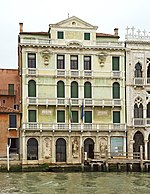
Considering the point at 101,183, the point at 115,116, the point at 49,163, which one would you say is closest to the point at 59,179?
the point at 101,183

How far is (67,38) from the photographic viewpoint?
43906 millimetres

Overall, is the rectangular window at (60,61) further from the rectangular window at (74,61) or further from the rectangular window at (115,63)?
the rectangular window at (115,63)

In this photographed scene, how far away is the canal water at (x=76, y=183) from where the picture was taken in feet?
90.6

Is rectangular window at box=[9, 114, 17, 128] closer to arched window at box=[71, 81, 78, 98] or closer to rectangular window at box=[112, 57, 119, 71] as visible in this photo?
arched window at box=[71, 81, 78, 98]

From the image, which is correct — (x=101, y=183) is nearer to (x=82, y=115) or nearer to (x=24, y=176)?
(x=24, y=176)

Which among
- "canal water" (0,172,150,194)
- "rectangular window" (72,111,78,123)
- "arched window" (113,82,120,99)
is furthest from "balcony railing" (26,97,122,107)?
"canal water" (0,172,150,194)

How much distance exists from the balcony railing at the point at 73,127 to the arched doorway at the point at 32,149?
3.87 ft

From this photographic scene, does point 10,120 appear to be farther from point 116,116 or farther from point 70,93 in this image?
point 116,116

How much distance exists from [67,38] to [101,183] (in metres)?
16.8

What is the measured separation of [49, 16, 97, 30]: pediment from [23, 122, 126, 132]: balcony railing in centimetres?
859

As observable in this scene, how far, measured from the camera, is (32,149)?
139ft

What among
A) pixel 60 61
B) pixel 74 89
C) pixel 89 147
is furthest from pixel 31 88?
pixel 89 147

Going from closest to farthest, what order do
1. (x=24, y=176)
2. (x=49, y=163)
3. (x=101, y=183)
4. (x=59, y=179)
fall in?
(x=101, y=183)
(x=59, y=179)
(x=24, y=176)
(x=49, y=163)

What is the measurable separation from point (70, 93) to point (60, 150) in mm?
4992
